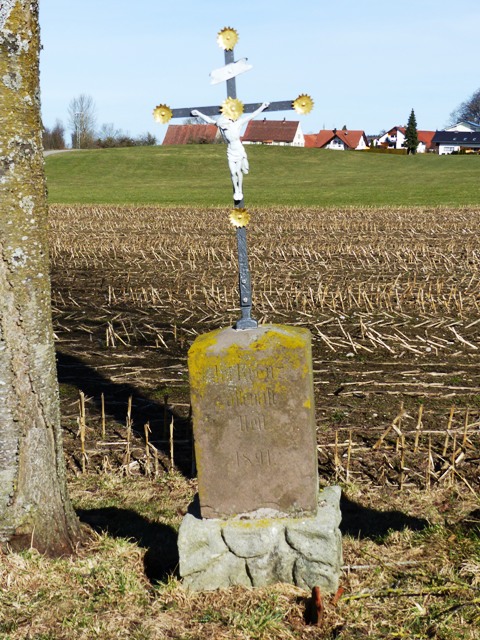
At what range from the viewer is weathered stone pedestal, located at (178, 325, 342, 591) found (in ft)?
15.6

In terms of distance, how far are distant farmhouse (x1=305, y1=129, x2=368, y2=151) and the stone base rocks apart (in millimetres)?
129693

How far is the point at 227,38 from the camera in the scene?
473 centimetres

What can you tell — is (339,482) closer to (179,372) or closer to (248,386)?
(248,386)

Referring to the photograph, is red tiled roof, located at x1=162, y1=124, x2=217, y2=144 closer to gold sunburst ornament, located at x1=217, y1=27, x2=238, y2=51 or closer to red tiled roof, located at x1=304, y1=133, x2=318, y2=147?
red tiled roof, located at x1=304, y1=133, x2=318, y2=147

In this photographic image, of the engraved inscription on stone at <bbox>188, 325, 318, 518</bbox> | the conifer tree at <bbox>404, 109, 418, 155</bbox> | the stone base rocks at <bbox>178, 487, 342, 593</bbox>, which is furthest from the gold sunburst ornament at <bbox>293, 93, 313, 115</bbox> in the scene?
the conifer tree at <bbox>404, 109, 418, 155</bbox>

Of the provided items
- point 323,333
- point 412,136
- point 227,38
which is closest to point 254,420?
point 227,38

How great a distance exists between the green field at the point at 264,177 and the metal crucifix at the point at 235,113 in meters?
37.3

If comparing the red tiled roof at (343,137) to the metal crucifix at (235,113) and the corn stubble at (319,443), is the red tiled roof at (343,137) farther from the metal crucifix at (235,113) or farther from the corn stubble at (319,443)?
the metal crucifix at (235,113)

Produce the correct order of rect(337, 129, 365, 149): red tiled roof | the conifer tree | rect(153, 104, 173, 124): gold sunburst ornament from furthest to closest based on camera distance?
rect(337, 129, 365, 149): red tiled roof < the conifer tree < rect(153, 104, 173, 124): gold sunburst ornament

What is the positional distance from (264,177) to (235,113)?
232ft

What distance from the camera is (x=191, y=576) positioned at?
192 inches

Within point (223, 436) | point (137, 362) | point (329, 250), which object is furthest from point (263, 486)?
point (329, 250)

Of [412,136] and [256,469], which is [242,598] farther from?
[412,136]

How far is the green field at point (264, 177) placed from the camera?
49.9m
